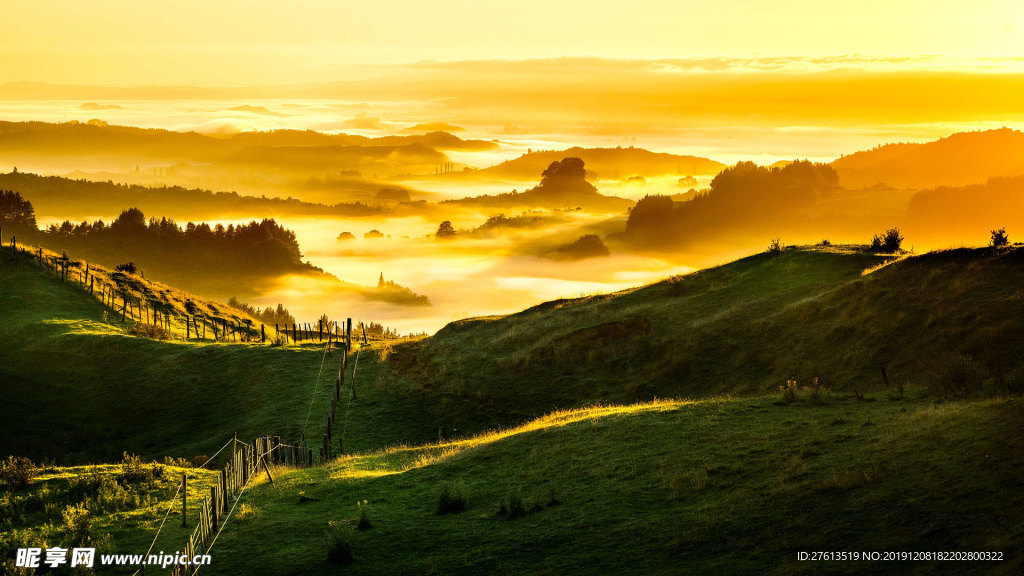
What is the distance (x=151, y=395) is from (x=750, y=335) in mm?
37895

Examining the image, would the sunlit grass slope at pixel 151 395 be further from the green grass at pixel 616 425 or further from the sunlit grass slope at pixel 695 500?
the sunlit grass slope at pixel 695 500

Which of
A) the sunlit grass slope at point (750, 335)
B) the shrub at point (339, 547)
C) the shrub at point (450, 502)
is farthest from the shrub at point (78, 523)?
the sunlit grass slope at point (750, 335)

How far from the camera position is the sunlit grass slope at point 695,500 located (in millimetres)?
14320

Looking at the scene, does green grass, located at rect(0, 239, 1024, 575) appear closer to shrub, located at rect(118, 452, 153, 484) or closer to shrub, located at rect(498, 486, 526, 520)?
shrub, located at rect(498, 486, 526, 520)

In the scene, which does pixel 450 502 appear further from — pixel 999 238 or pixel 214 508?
pixel 999 238

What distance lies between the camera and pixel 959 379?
27578 mm

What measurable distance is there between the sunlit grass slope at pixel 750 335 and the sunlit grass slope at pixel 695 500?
11.8 meters

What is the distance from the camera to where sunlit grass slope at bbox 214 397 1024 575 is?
14.3 metres

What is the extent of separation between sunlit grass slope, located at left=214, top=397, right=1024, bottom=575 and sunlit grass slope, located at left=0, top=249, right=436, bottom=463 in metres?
19.9

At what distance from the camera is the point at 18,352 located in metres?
59.9

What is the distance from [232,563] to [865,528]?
12.8 meters

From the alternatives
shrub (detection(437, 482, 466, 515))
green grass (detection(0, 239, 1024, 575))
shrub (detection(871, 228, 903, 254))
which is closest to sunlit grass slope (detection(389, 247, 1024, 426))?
green grass (detection(0, 239, 1024, 575))

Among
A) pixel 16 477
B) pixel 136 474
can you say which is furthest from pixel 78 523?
pixel 16 477

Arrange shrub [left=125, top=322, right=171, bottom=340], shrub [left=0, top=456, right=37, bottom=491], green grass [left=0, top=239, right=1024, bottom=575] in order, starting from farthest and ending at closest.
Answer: shrub [left=125, top=322, right=171, bottom=340] → shrub [left=0, top=456, right=37, bottom=491] → green grass [left=0, top=239, right=1024, bottom=575]
